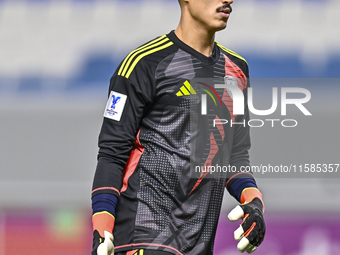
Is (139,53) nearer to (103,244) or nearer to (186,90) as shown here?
(186,90)

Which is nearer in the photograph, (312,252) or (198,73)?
(198,73)

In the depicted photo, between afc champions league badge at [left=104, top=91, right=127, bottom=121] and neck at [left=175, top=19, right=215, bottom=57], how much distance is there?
0.39 m

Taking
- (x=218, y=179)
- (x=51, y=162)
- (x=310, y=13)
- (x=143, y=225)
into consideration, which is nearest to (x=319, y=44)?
(x=310, y=13)

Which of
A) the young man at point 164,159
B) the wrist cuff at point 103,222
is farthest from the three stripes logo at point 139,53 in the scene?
the wrist cuff at point 103,222

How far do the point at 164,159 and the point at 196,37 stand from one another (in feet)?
1.72

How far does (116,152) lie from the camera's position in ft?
5.94

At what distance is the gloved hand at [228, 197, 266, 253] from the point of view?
69.2 inches

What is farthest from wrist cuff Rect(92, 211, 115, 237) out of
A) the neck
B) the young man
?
the neck

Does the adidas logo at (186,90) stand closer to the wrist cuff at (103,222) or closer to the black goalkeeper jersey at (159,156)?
the black goalkeeper jersey at (159,156)

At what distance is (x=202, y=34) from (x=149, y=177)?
61 cm

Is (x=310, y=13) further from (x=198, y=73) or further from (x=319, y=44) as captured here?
(x=198, y=73)

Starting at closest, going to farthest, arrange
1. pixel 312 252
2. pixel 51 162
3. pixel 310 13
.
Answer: pixel 312 252 → pixel 51 162 → pixel 310 13

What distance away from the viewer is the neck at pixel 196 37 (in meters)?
2.01

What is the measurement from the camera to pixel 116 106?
1842 millimetres
